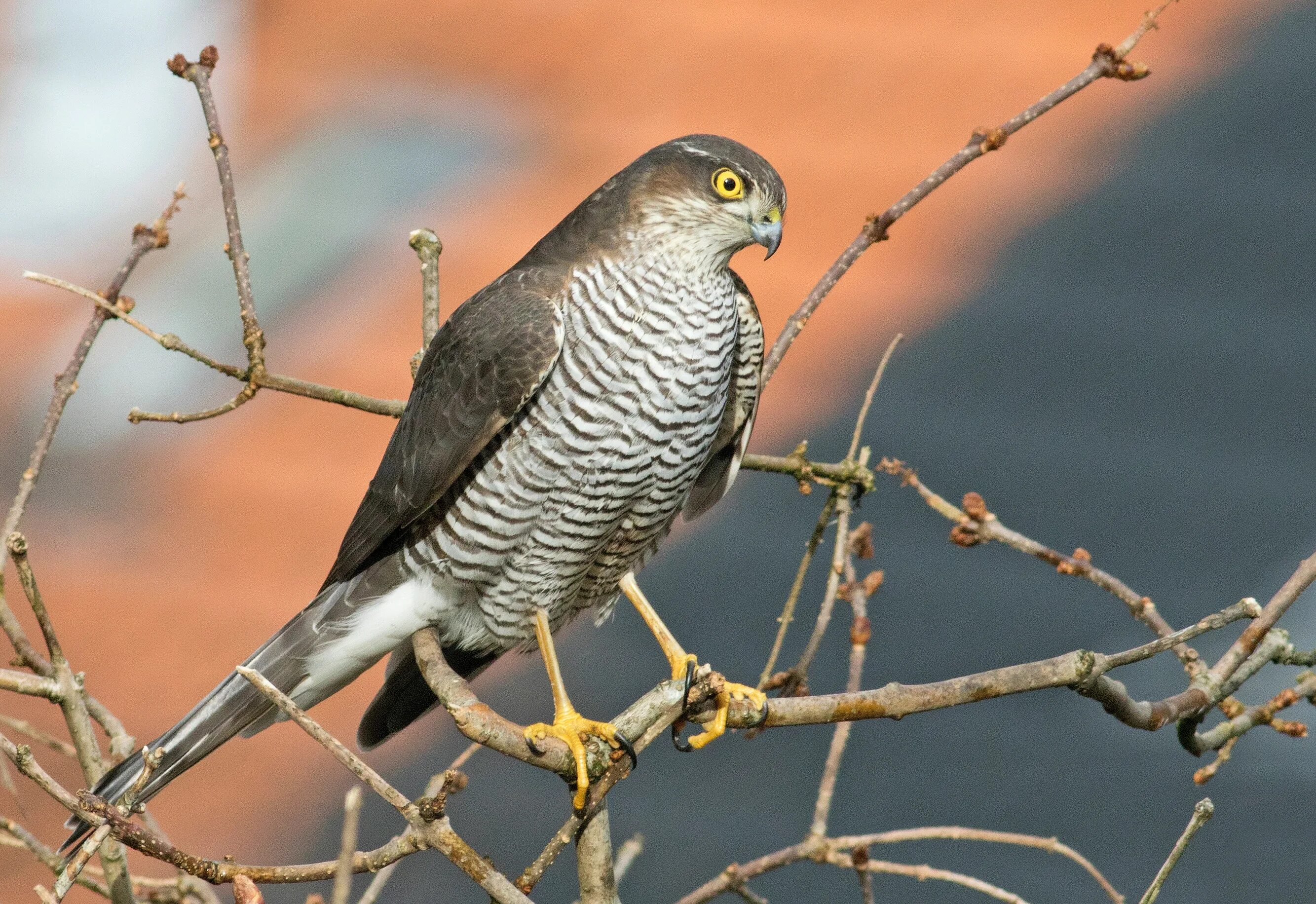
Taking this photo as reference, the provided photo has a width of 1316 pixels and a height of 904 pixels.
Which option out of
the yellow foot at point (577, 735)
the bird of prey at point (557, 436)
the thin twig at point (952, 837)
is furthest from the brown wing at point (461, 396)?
the thin twig at point (952, 837)

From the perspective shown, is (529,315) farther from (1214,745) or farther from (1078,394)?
(1078,394)

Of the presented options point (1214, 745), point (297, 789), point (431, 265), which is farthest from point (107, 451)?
point (1214, 745)

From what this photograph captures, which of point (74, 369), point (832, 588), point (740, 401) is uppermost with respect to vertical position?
point (740, 401)

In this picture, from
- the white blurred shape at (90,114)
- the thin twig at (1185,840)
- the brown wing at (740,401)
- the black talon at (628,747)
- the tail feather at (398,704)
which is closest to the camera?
the thin twig at (1185,840)

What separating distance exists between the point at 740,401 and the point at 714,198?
1.62 ft

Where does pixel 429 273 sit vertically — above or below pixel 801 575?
above

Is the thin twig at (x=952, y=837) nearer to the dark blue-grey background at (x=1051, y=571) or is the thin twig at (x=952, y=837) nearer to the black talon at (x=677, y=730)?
the black talon at (x=677, y=730)

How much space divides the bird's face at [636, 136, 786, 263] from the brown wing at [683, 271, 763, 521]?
0.18 metres

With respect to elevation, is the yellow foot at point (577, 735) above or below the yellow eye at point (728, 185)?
below

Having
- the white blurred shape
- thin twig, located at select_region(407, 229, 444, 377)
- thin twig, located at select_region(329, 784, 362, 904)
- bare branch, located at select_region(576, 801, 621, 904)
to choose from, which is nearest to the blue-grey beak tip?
thin twig, located at select_region(407, 229, 444, 377)

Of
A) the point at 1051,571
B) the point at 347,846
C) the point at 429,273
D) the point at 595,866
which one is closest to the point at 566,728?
the point at 595,866

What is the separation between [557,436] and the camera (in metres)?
2.80

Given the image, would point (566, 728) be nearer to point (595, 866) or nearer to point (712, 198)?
point (595, 866)

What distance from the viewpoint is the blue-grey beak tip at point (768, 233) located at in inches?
110
